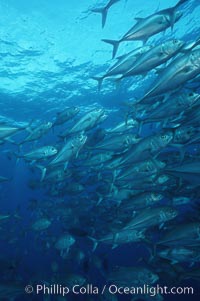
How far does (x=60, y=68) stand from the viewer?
61.9ft

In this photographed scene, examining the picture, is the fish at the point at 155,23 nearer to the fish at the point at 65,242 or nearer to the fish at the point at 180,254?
the fish at the point at 180,254

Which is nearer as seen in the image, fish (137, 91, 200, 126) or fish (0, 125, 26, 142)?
fish (137, 91, 200, 126)

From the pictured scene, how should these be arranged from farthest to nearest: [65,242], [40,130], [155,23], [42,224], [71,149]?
[42,224], [65,242], [40,130], [71,149], [155,23]

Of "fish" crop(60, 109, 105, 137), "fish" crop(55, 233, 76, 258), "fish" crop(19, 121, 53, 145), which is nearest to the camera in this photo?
"fish" crop(60, 109, 105, 137)

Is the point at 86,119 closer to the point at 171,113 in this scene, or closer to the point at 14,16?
the point at 171,113

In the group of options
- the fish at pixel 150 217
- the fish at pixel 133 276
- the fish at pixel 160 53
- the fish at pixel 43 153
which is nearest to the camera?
the fish at pixel 160 53

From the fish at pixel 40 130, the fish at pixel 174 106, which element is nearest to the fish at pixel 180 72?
the fish at pixel 174 106

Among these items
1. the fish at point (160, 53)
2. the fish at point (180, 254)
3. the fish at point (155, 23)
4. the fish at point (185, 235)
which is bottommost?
the fish at point (180, 254)

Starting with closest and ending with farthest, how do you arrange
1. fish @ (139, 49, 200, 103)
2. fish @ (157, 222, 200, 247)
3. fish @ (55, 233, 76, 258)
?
fish @ (139, 49, 200, 103) < fish @ (157, 222, 200, 247) < fish @ (55, 233, 76, 258)

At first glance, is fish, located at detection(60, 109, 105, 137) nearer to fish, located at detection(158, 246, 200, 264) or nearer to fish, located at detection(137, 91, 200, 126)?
fish, located at detection(137, 91, 200, 126)

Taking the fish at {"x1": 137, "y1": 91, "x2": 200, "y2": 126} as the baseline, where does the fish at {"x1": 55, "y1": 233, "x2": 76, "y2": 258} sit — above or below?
below

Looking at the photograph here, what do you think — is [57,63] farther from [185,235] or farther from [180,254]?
[185,235]

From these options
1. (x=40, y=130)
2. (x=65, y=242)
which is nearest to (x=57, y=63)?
(x=40, y=130)

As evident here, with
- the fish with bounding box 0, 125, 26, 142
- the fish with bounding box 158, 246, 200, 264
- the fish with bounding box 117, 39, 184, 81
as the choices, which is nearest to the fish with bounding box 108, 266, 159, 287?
the fish with bounding box 158, 246, 200, 264
